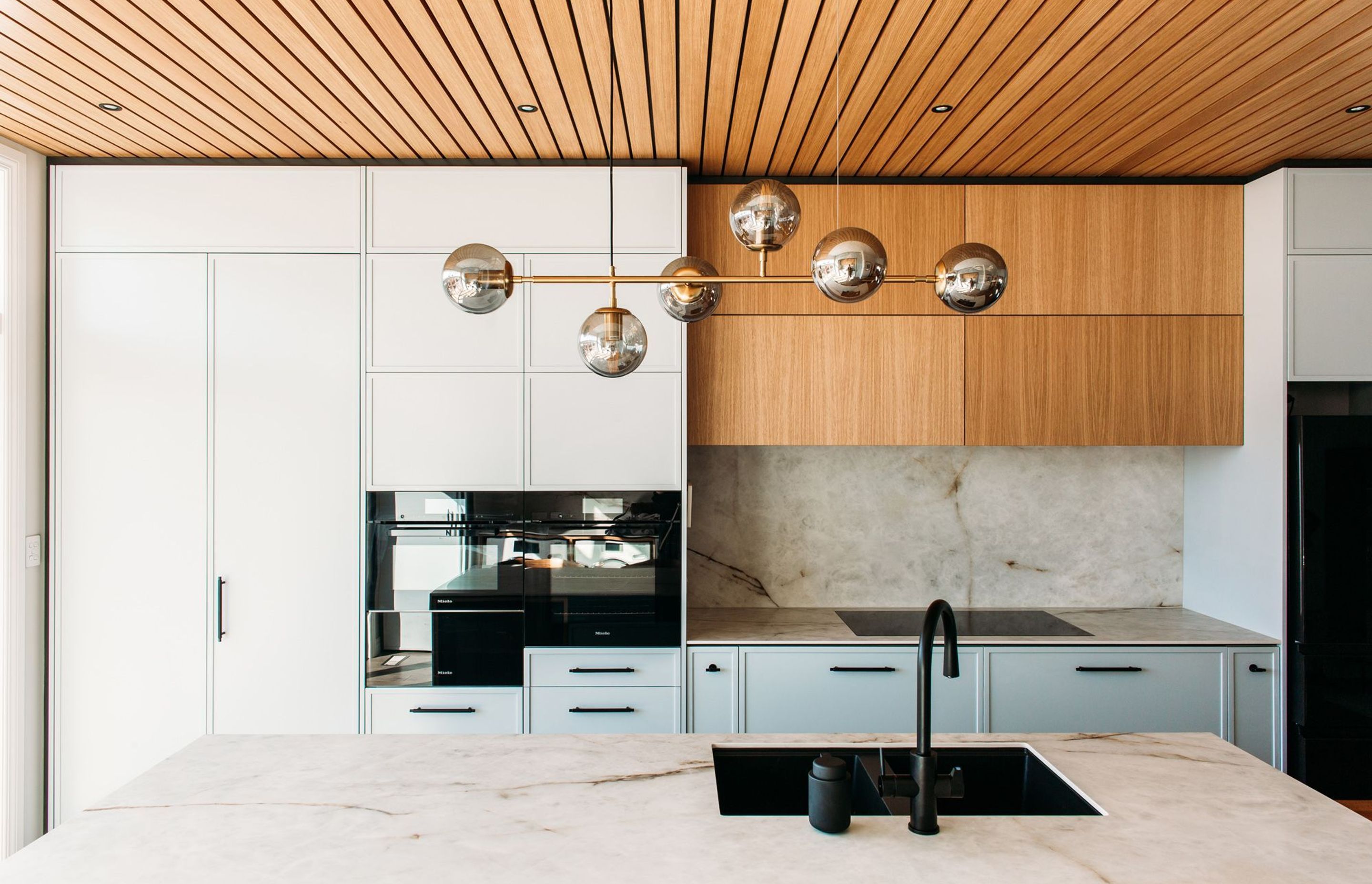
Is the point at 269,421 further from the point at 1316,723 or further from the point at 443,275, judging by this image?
the point at 1316,723

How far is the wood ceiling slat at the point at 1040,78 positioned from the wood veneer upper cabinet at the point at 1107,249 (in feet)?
1.04

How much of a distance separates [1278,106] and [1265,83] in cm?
23

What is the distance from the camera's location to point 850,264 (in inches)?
56.3

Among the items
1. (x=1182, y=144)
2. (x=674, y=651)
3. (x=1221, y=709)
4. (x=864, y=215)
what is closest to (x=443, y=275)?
(x=674, y=651)

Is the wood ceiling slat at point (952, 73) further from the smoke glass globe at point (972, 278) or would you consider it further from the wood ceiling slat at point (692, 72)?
the smoke glass globe at point (972, 278)

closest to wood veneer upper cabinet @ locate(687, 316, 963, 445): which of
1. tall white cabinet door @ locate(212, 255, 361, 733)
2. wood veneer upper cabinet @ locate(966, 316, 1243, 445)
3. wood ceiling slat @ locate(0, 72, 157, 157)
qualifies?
wood veneer upper cabinet @ locate(966, 316, 1243, 445)

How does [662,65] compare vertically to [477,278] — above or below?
above

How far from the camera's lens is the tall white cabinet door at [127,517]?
290cm

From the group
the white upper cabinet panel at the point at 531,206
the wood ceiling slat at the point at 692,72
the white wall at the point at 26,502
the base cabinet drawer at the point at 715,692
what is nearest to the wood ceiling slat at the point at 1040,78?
the wood ceiling slat at the point at 692,72

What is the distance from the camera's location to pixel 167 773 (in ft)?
5.45

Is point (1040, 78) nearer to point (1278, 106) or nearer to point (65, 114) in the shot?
point (1278, 106)

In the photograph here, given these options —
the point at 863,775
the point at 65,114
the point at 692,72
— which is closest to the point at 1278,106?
the point at 692,72

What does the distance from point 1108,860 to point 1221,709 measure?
6.66 ft

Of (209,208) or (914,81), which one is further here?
(209,208)
